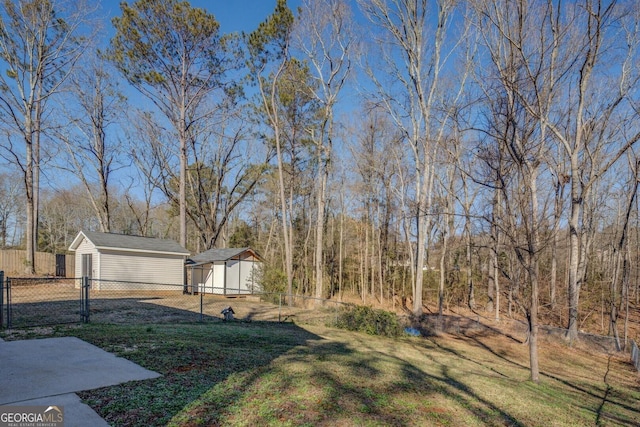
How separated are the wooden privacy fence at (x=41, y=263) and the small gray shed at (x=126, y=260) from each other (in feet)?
16.7

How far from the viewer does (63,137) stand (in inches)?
846

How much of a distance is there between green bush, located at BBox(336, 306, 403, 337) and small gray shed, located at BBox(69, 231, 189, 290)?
9383 mm

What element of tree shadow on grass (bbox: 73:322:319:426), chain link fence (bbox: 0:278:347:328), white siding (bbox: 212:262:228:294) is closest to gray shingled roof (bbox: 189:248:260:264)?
white siding (bbox: 212:262:228:294)

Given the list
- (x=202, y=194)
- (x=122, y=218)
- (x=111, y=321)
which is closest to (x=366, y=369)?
(x=111, y=321)

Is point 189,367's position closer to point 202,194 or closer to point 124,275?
point 124,275

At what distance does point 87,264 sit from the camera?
16.8 m

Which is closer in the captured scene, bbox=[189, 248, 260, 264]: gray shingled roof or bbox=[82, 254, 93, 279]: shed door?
bbox=[82, 254, 93, 279]: shed door

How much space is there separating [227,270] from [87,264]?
629 cm

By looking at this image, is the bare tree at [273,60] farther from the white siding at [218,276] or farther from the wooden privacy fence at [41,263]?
the wooden privacy fence at [41,263]

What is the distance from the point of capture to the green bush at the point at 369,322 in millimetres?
11766

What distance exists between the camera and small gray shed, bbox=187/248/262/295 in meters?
19.5

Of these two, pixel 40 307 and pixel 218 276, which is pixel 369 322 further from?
pixel 218 276

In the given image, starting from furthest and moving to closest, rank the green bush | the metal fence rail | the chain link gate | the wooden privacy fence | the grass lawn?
the wooden privacy fence
the green bush
the metal fence rail
the chain link gate
the grass lawn

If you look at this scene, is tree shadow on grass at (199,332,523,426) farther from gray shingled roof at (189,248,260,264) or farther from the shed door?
the shed door
